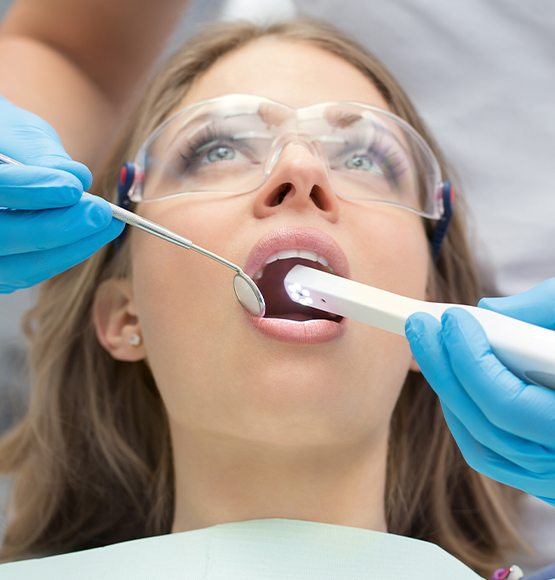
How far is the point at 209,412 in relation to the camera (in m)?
1.42

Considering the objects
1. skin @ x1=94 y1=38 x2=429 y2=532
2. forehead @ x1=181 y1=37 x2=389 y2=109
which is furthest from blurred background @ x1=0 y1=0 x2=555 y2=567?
skin @ x1=94 y1=38 x2=429 y2=532

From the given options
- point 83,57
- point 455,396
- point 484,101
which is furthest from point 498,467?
point 83,57

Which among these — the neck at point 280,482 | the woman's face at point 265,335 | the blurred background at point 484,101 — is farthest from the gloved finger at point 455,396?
the blurred background at point 484,101

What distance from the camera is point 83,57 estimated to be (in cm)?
223

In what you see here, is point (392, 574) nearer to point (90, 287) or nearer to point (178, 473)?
point (178, 473)

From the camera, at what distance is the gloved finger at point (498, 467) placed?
117 cm

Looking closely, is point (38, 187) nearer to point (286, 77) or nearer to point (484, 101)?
point (286, 77)

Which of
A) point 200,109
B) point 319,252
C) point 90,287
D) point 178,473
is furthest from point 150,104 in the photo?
point 178,473

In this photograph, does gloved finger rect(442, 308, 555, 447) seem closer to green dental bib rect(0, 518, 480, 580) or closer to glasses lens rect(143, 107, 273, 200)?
green dental bib rect(0, 518, 480, 580)

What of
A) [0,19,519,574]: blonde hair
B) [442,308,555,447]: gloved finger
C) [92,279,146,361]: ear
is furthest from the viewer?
[0,19,519,574]: blonde hair

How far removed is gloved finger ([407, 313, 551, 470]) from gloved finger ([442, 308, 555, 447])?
0.07 feet

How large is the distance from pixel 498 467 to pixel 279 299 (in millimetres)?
492

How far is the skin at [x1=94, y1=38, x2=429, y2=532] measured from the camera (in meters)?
1.36

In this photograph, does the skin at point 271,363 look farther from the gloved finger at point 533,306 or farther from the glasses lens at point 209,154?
the gloved finger at point 533,306
